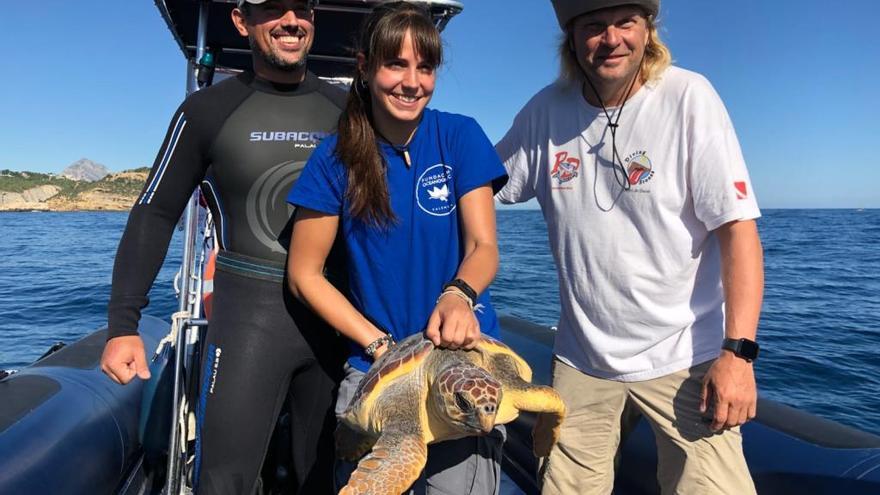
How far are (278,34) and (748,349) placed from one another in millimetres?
1977

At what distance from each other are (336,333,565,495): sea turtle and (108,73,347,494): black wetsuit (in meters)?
0.49

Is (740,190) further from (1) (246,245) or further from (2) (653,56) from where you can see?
(1) (246,245)

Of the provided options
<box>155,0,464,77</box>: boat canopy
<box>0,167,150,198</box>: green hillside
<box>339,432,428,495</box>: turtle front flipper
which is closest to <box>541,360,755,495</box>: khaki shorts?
<box>339,432,428,495</box>: turtle front flipper

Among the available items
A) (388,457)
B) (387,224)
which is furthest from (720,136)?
(388,457)

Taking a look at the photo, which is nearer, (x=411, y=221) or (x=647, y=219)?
(x=411, y=221)

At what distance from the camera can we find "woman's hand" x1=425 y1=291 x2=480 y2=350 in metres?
1.55

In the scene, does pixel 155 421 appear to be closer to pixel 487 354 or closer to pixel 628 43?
pixel 487 354

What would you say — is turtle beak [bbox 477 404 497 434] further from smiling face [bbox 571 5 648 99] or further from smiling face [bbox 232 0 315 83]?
smiling face [bbox 232 0 315 83]

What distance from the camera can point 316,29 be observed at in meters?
3.54

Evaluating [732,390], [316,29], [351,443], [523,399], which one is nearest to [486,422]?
[523,399]

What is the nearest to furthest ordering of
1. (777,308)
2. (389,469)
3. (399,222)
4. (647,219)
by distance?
(389,469)
(399,222)
(647,219)
(777,308)

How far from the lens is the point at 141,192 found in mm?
2064

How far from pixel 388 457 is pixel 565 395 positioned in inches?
36.2

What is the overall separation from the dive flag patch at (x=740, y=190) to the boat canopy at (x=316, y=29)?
1.94 metres
